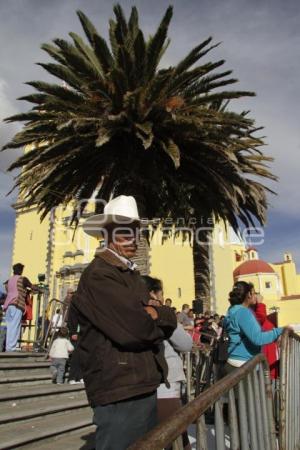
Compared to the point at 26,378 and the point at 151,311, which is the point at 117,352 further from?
the point at 26,378

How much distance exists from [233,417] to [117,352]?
0.75 m

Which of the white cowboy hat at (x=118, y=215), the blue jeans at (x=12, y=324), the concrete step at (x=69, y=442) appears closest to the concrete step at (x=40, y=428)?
the concrete step at (x=69, y=442)

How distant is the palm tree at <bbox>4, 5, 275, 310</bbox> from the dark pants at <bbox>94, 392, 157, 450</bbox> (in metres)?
6.14

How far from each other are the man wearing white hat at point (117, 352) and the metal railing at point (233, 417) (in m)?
0.39

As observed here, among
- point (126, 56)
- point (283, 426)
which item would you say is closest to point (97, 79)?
point (126, 56)

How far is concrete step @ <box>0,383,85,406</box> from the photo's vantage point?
539 centimetres

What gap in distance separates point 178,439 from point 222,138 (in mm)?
8267

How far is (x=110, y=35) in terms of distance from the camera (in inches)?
358

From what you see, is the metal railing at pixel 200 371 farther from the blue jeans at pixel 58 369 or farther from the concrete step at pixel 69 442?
the concrete step at pixel 69 442

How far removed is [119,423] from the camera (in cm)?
211

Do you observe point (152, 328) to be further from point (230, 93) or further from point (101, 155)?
point (230, 93)

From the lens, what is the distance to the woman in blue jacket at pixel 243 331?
12.9 feet

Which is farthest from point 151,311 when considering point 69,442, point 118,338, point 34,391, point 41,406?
point 34,391

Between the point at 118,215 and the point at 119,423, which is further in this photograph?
the point at 118,215
